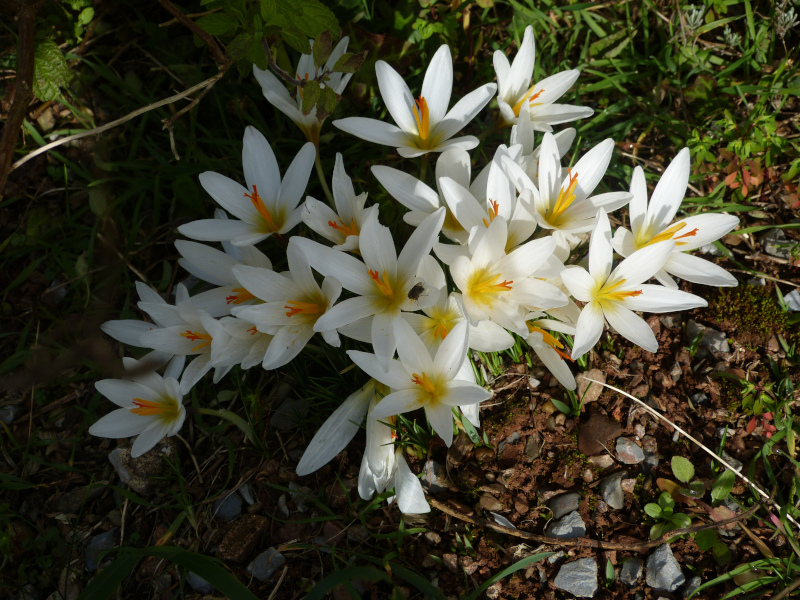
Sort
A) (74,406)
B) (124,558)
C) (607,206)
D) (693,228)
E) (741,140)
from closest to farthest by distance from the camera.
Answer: (124,558), (607,206), (693,228), (74,406), (741,140)

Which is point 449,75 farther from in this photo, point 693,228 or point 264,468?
point 264,468

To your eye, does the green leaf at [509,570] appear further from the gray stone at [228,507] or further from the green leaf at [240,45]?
the green leaf at [240,45]

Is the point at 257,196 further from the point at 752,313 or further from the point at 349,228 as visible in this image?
the point at 752,313

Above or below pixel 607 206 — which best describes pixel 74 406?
below

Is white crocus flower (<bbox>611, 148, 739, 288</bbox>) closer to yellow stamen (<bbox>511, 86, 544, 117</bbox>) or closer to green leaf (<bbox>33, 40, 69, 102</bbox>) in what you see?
yellow stamen (<bbox>511, 86, 544, 117</bbox>)

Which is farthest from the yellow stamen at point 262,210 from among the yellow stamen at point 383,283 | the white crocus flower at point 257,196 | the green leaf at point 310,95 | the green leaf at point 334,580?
the green leaf at point 334,580

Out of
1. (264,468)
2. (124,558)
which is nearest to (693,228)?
(264,468)
